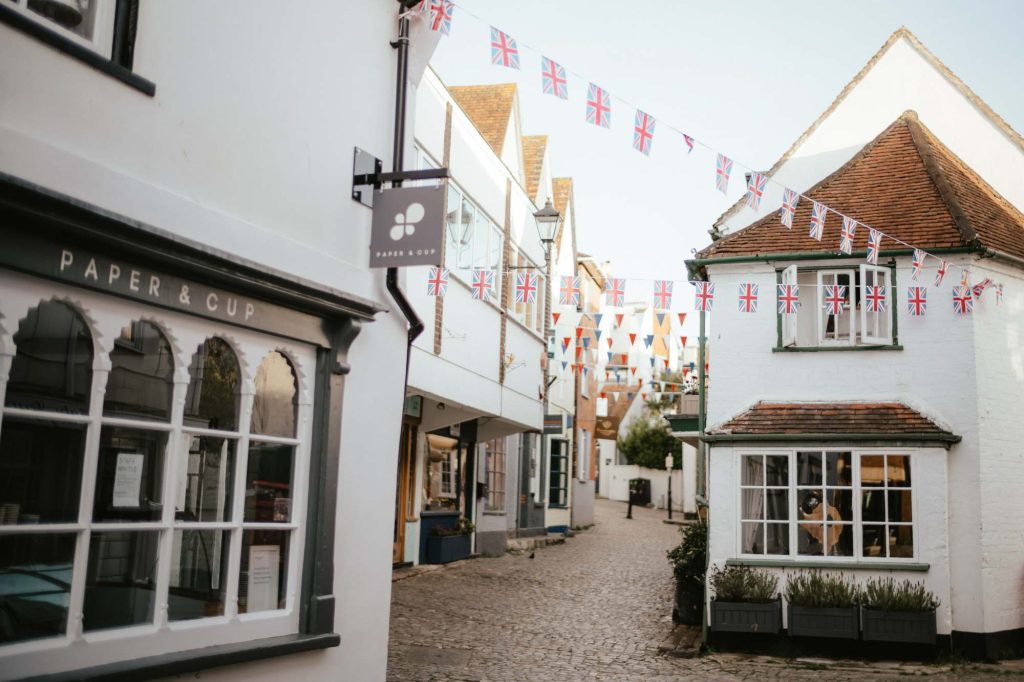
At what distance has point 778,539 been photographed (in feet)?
41.0

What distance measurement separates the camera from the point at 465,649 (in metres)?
10.9

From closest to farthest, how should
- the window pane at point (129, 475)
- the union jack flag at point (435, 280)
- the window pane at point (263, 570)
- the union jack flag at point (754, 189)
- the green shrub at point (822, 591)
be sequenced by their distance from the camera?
the window pane at point (129, 475) → the window pane at point (263, 570) → the union jack flag at point (754, 189) → the green shrub at point (822, 591) → the union jack flag at point (435, 280)

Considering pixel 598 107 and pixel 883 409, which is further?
pixel 883 409

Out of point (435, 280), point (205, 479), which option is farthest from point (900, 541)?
point (205, 479)

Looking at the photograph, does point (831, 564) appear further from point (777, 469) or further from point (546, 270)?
point (546, 270)

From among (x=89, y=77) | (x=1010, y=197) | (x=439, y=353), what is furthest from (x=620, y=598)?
(x=89, y=77)

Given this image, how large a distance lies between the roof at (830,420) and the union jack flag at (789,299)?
127 centimetres

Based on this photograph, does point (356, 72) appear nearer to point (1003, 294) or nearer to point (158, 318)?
point (158, 318)

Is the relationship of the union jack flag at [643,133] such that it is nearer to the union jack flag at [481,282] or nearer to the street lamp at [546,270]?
the union jack flag at [481,282]

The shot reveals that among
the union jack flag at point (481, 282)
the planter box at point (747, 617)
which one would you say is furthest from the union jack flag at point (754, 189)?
the union jack flag at point (481, 282)

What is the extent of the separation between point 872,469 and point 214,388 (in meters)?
9.23

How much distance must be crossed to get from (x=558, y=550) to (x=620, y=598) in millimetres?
7269

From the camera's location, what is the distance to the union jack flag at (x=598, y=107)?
29.3ft

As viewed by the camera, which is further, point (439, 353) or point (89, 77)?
point (439, 353)
